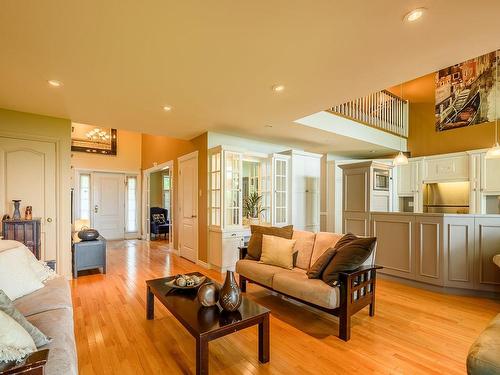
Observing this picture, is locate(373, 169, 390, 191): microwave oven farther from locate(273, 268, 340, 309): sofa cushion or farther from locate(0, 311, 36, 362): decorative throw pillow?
locate(0, 311, 36, 362): decorative throw pillow

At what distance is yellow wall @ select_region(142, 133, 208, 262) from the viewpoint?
15.8 feet

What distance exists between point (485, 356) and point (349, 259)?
1.11m

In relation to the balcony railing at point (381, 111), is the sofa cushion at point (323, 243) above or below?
below

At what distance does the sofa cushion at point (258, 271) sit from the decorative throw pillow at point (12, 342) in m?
2.07

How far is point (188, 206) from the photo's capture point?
17.8 feet

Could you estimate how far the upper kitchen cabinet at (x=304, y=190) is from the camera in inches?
209

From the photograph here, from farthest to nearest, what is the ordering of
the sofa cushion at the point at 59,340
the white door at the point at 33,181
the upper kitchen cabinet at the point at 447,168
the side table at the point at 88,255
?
the upper kitchen cabinet at the point at 447,168 < the side table at the point at 88,255 < the white door at the point at 33,181 < the sofa cushion at the point at 59,340

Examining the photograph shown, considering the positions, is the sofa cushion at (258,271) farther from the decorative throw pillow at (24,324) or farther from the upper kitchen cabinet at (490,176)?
the upper kitchen cabinet at (490,176)

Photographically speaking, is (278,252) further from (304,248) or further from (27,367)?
(27,367)

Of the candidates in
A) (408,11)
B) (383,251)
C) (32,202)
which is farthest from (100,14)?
(383,251)

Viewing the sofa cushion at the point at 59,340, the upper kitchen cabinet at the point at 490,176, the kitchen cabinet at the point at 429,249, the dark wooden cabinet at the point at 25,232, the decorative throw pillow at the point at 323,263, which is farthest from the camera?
the upper kitchen cabinet at the point at 490,176

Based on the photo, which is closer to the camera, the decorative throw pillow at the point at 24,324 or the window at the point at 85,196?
the decorative throw pillow at the point at 24,324

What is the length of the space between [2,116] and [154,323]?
141 inches

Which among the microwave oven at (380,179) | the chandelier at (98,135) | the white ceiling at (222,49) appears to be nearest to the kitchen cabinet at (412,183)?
the microwave oven at (380,179)
